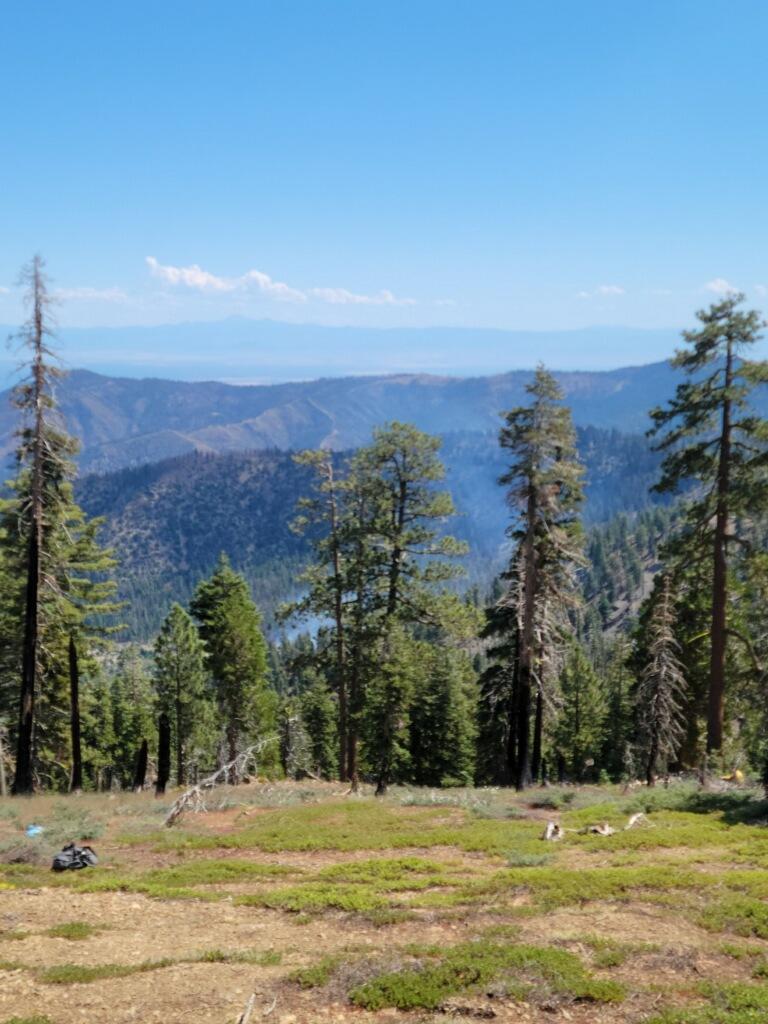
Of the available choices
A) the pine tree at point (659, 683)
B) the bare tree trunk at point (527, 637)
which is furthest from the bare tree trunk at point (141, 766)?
the pine tree at point (659, 683)

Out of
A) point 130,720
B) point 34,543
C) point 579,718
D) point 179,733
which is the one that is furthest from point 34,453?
point 579,718

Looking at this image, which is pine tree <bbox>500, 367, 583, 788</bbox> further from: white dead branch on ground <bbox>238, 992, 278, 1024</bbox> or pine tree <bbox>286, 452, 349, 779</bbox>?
white dead branch on ground <bbox>238, 992, 278, 1024</bbox>

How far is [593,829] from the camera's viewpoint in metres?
17.9

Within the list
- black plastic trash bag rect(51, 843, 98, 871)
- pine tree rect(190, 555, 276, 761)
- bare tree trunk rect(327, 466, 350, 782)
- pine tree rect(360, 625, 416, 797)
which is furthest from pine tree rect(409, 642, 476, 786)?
black plastic trash bag rect(51, 843, 98, 871)

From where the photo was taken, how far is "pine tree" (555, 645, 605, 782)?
5859 cm

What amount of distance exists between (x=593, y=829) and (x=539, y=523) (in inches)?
404

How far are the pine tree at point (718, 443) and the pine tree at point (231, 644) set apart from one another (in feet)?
85.6

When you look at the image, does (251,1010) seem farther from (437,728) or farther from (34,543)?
(437,728)

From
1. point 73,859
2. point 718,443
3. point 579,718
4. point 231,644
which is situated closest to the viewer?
point 73,859

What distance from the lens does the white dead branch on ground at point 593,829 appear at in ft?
57.6

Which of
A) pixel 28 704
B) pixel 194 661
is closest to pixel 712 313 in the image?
pixel 28 704

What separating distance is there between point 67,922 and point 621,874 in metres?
9.62

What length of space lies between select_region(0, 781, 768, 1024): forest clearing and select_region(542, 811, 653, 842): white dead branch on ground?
1.27ft

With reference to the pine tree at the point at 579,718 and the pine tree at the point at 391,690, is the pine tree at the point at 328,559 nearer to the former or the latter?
the pine tree at the point at 391,690
